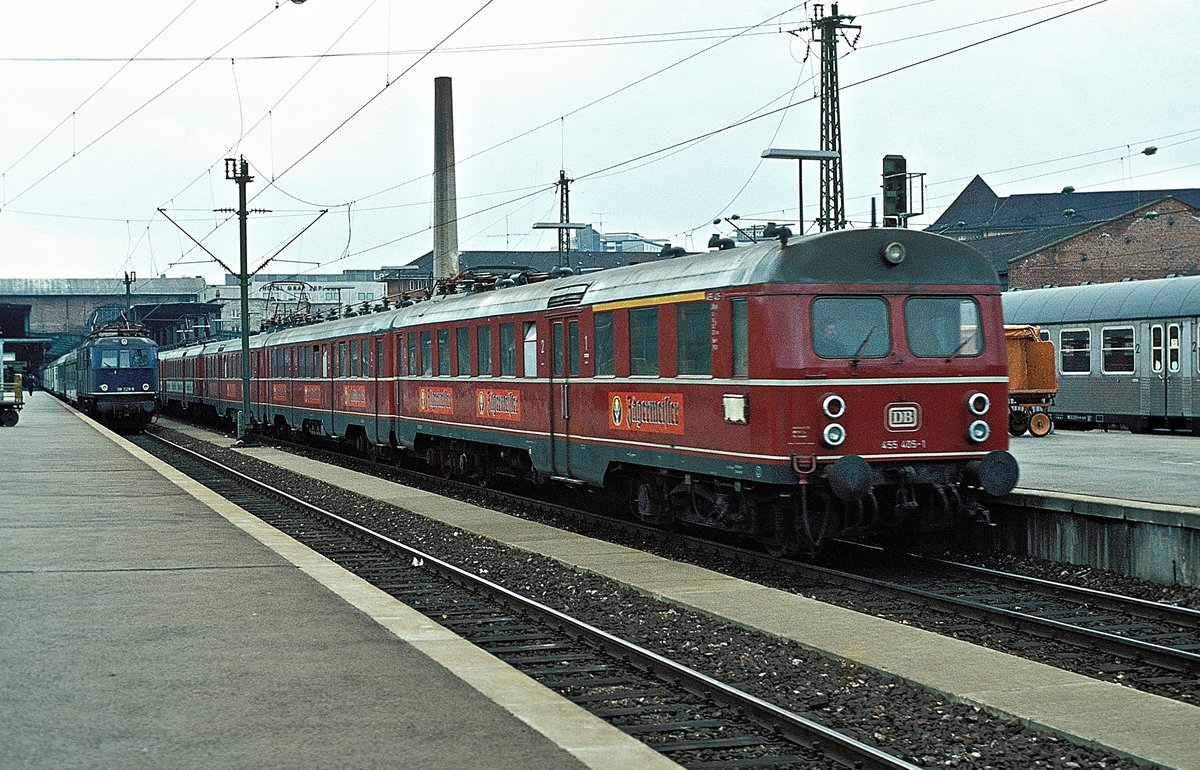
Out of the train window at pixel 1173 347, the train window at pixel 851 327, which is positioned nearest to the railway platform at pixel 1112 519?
the train window at pixel 851 327

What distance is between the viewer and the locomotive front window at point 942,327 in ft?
42.8

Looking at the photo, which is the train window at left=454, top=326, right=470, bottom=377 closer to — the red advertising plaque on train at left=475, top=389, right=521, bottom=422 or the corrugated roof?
the red advertising plaque on train at left=475, top=389, right=521, bottom=422

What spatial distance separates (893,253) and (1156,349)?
57.9 ft

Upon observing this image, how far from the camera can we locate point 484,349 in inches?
789

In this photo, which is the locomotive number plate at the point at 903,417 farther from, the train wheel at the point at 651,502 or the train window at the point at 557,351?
the train window at the point at 557,351

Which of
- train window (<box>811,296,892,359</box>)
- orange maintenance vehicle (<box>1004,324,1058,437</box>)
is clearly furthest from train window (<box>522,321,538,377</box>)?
orange maintenance vehicle (<box>1004,324,1058,437</box>)

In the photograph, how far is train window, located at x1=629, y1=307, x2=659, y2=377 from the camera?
47.8 ft

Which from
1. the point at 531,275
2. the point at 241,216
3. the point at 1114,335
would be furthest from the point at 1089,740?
the point at 241,216

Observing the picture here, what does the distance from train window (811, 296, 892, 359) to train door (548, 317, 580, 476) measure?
4.36 m

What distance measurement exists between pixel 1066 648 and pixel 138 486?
51.5 ft

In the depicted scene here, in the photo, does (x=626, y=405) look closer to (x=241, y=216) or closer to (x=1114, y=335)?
(x=1114, y=335)

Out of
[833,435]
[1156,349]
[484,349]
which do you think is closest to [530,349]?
[484,349]

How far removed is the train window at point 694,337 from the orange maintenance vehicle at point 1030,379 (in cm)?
1546

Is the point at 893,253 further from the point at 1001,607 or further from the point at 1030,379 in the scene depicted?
the point at 1030,379
